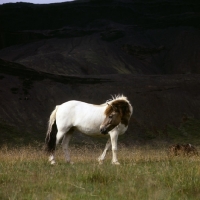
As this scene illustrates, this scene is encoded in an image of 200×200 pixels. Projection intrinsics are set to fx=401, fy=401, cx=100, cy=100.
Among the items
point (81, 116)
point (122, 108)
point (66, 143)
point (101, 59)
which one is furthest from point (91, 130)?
point (101, 59)

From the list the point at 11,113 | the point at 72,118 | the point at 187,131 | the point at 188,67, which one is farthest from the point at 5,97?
the point at 188,67

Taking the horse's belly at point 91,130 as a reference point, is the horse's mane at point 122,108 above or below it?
above

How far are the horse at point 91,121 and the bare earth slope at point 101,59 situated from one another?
86.0 feet

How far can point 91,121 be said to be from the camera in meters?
13.2

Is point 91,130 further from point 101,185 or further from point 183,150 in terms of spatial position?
point 101,185

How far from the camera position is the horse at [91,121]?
12609mm

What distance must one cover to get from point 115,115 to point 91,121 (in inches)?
39.5

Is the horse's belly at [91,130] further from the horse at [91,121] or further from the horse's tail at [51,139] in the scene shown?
the horse's tail at [51,139]

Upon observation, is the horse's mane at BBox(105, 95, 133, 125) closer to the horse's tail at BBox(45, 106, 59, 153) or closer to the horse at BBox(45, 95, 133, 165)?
the horse at BBox(45, 95, 133, 165)

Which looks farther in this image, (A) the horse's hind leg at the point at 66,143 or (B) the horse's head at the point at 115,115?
(A) the horse's hind leg at the point at 66,143

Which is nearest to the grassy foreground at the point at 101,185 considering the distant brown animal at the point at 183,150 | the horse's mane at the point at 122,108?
the horse's mane at the point at 122,108

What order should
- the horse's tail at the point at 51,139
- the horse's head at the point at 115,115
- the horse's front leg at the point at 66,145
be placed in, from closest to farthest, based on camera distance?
1. the horse's head at the point at 115,115
2. the horse's front leg at the point at 66,145
3. the horse's tail at the point at 51,139

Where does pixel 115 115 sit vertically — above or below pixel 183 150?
above

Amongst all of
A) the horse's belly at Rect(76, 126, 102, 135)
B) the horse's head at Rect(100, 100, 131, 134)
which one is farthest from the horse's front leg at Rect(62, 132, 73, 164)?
the horse's head at Rect(100, 100, 131, 134)
